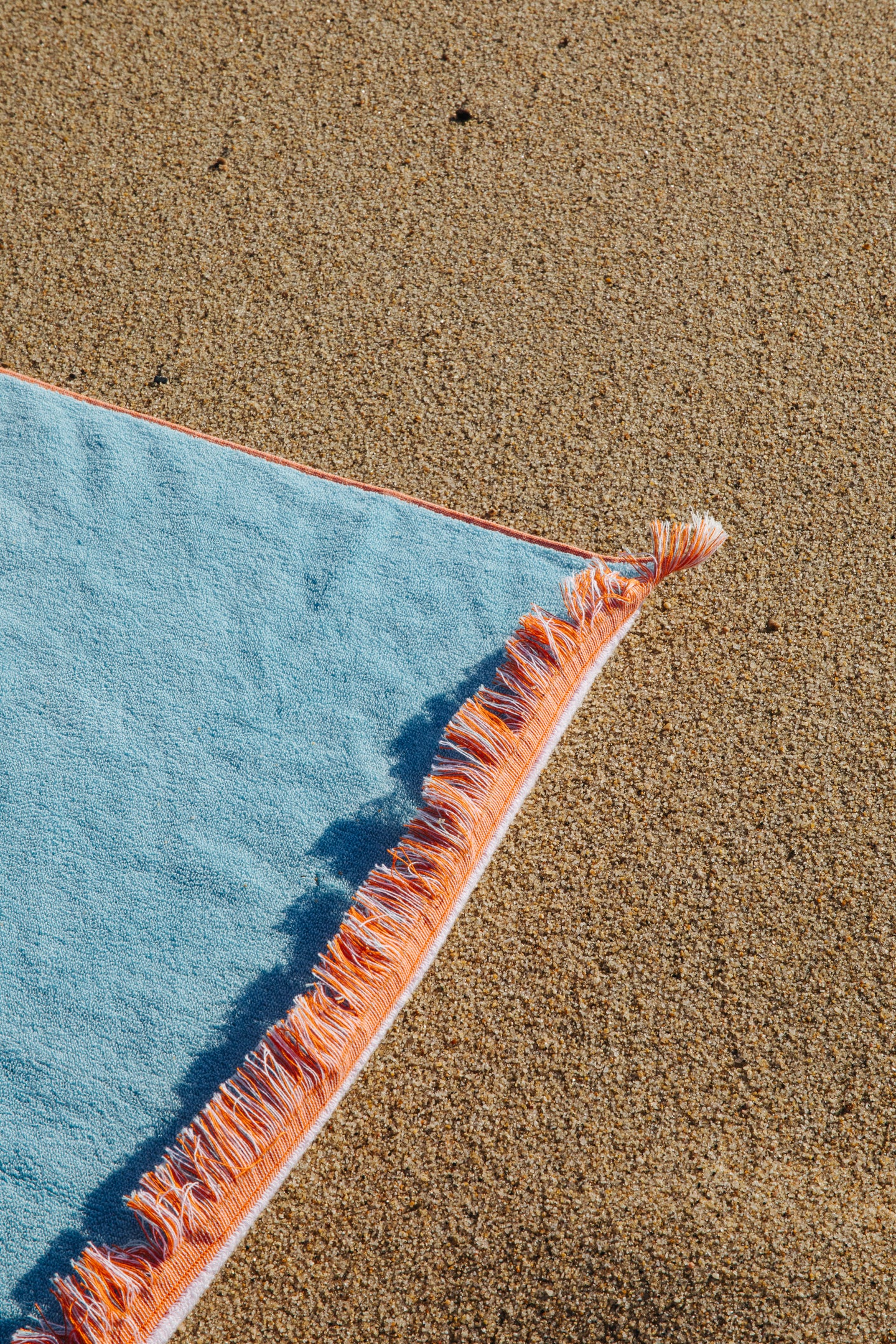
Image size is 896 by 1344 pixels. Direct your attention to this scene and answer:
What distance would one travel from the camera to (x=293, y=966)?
38.4 inches

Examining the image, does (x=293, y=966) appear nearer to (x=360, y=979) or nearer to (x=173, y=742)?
(x=360, y=979)

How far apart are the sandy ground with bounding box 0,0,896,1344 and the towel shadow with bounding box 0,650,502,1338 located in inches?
4.7

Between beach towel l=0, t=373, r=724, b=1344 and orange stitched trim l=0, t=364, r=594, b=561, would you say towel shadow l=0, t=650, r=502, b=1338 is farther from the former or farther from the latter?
orange stitched trim l=0, t=364, r=594, b=561

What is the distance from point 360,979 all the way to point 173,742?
0.34 m

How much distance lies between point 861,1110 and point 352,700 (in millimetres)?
676

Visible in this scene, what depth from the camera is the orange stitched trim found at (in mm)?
1132

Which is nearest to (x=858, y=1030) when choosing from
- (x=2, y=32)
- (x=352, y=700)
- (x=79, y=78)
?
(x=352, y=700)

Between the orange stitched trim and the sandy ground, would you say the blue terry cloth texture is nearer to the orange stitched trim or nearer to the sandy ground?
the orange stitched trim

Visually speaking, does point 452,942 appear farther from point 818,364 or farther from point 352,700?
point 818,364

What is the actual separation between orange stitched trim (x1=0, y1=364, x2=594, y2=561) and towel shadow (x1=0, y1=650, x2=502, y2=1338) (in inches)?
6.1

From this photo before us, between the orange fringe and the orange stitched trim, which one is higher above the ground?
the orange stitched trim

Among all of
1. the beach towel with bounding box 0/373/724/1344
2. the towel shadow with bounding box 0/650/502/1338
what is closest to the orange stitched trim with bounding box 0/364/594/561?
the beach towel with bounding box 0/373/724/1344

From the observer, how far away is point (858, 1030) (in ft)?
3.22

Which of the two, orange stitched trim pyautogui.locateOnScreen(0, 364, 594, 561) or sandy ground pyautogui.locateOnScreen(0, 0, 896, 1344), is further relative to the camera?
orange stitched trim pyautogui.locateOnScreen(0, 364, 594, 561)
